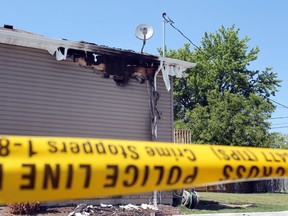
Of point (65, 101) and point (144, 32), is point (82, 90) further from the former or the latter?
point (144, 32)

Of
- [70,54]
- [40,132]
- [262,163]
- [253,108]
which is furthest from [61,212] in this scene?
[253,108]

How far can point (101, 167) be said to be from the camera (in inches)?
99.4

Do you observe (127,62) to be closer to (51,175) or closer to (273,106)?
(51,175)

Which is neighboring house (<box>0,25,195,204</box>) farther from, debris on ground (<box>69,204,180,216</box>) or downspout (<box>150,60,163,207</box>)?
debris on ground (<box>69,204,180,216</box>)

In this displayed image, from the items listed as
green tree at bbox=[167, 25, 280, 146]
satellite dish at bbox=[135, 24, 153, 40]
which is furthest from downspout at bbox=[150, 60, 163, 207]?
green tree at bbox=[167, 25, 280, 146]

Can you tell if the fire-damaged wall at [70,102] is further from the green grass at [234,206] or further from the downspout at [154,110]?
the green grass at [234,206]

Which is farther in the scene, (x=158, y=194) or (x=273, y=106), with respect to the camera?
(x=273, y=106)

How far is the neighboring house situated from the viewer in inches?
430

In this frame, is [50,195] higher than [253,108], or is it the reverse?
[253,108]

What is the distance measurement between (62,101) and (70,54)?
1.24m

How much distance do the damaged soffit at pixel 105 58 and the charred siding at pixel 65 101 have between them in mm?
199

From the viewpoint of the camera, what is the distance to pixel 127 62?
12648mm

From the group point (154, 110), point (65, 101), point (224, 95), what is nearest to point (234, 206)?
point (154, 110)

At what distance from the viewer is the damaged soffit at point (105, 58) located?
11.0 m
